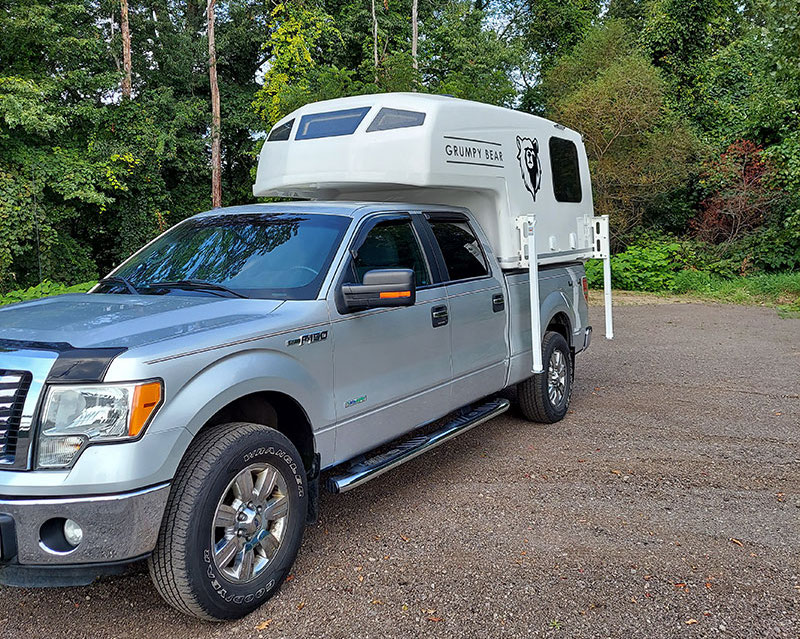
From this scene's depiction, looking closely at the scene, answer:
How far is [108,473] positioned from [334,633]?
1.24 metres

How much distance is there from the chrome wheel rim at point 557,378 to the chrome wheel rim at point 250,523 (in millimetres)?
3597

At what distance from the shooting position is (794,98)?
1812 cm

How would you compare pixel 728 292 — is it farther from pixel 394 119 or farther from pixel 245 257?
pixel 245 257

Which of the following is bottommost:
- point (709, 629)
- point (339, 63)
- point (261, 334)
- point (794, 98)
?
point (709, 629)

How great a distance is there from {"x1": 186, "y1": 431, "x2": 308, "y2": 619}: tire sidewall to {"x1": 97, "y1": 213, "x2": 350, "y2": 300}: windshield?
87cm

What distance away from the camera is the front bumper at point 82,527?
269cm

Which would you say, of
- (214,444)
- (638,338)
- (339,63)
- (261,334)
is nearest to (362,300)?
(261,334)

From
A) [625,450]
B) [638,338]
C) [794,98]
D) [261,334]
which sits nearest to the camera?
[261,334]

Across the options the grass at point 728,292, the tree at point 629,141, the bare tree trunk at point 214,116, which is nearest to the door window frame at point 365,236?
the grass at point 728,292

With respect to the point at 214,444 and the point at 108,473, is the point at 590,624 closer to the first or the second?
the point at 214,444

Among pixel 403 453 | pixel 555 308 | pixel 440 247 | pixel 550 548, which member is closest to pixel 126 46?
pixel 555 308

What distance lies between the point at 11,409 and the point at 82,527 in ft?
1.78

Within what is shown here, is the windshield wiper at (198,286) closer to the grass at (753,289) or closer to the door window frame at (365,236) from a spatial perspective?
the door window frame at (365,236)

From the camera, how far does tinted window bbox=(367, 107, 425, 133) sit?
5227 millimetres
